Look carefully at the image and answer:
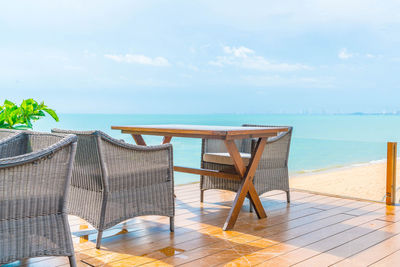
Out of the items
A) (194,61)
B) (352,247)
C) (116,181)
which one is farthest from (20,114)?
(194,61)

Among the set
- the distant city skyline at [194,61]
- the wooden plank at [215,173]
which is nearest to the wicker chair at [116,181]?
A: the wooden plank at [215,173]

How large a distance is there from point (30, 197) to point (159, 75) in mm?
37885

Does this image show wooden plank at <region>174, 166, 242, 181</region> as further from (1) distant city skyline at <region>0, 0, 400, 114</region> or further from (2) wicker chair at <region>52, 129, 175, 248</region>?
(1) distant city skyline at <region>0, 0, 400, 114</region>

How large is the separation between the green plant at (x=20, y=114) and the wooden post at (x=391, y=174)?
326cm

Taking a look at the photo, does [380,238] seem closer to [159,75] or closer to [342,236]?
[342,236]

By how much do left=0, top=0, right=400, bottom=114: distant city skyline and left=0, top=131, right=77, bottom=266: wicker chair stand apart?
105 ft

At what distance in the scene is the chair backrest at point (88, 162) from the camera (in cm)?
234

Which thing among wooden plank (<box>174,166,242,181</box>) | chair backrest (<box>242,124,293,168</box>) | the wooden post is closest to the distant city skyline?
the wooden post

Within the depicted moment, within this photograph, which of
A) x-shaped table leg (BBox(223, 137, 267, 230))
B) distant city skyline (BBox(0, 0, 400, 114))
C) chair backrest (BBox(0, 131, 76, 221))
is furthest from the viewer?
distant city skyline (BBox(0, 0, 400, 114))

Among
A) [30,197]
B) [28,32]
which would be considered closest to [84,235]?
[30,197]

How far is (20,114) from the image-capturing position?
349cm

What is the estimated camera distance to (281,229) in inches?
111

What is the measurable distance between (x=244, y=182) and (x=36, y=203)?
65.9 inches

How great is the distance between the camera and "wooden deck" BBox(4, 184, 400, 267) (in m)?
2.19
